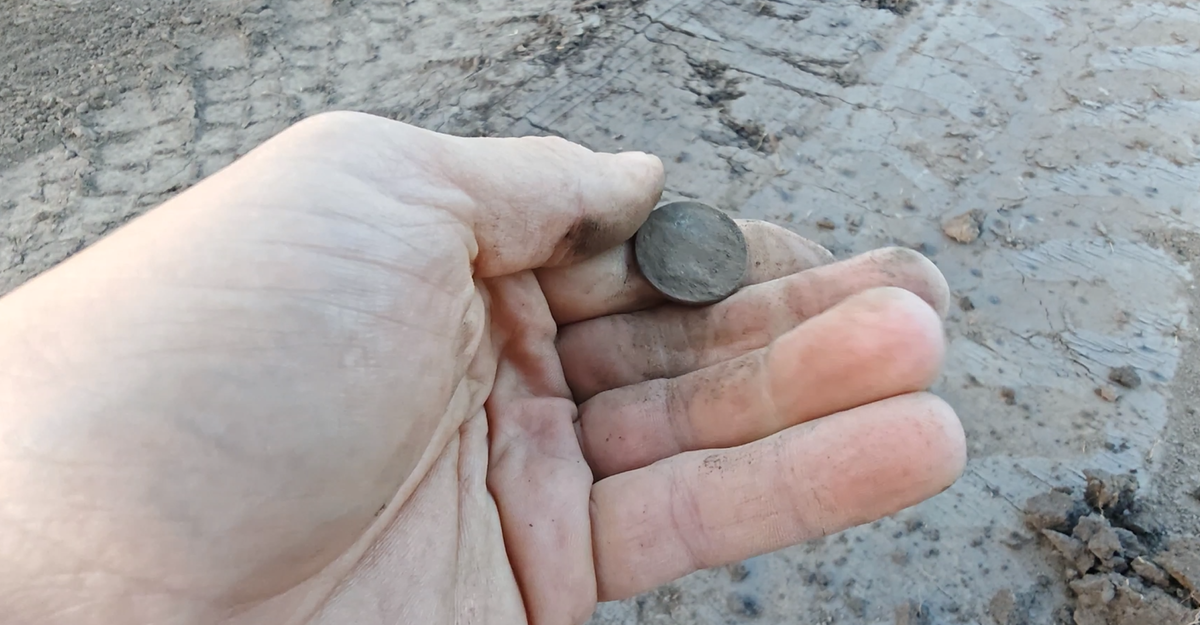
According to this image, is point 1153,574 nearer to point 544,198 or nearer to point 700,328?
point 700,328

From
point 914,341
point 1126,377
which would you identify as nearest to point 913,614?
point 914,341

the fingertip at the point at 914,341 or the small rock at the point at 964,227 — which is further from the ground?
the fingertip at the point at 914,341

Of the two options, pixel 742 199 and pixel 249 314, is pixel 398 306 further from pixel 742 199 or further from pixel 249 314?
pixel 742 199

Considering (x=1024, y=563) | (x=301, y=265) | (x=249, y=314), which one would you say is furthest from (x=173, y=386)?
(x=1024, y=563)

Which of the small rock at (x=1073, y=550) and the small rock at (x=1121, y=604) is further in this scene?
the small rock at (x=1073, y=550)

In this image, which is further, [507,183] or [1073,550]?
[1073,550]

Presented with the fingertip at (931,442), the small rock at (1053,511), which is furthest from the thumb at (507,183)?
the small rock at (1053,511)

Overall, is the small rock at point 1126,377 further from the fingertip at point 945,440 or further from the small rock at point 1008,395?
the fingertip at point 945,440

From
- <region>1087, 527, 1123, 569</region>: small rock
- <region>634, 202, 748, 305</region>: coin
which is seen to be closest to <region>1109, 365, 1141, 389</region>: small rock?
<region>1087, 527, 1123, 569</region>: small rock
